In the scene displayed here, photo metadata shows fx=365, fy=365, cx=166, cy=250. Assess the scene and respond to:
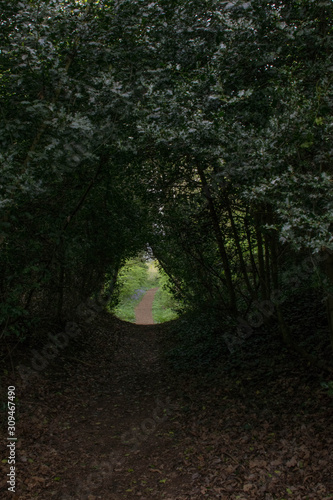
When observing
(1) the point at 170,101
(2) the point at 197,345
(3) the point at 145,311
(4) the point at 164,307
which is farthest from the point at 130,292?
(1) the point at 170,101

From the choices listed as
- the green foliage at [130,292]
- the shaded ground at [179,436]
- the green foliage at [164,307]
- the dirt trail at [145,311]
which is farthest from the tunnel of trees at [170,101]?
the dirt trail at [145,311]

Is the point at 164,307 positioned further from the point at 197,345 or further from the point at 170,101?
the point at 170,101

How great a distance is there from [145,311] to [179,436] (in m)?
24.3

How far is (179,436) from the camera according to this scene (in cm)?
565

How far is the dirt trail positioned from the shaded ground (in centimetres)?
1696

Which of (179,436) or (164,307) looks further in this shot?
(164,307)

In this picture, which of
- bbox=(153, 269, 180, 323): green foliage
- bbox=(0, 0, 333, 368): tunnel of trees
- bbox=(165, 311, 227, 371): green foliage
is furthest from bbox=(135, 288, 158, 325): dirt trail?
bbox=(0, 0, 333, 368): tunnel of trees

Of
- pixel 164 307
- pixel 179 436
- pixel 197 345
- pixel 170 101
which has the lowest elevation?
pixel 179 436

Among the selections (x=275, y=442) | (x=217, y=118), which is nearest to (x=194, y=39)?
(x=217, y=118)

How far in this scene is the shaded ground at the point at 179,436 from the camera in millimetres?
4258

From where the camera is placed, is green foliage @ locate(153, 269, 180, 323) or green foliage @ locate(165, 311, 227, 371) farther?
green foliage @ locate(153, 269, 180, 323)

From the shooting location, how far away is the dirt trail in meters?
25.6

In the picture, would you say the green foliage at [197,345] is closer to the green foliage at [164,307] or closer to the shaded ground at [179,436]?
the shaded ground at [179,436]

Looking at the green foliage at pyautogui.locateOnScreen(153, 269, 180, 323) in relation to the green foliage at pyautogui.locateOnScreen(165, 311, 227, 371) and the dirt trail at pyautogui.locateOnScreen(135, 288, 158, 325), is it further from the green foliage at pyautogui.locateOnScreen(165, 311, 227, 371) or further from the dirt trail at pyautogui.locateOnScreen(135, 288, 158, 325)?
the green foliage at pyautogui.locateOnScreen(165, 311, 227, 371)
